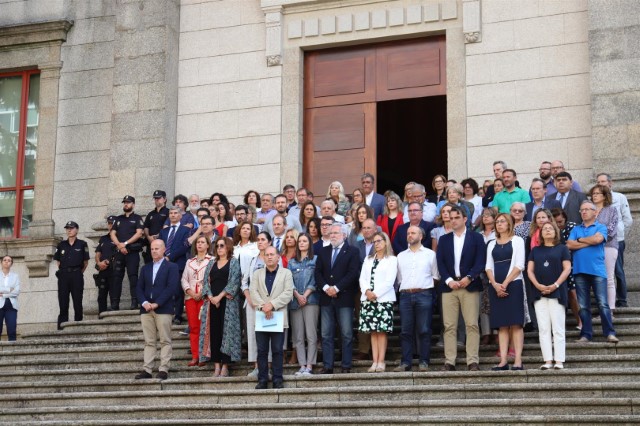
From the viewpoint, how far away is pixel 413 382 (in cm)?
1229

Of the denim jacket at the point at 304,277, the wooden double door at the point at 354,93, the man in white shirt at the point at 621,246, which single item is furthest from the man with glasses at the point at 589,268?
the wooden double door at the point at 354,93

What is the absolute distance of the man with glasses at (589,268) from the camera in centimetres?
1253

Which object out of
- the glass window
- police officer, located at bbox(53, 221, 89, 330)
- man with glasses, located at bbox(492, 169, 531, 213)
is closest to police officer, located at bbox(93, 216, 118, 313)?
police officer, located at bbox(53, 221, 89, 330)

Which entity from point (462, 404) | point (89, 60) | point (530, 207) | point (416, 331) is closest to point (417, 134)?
point (89, 60)

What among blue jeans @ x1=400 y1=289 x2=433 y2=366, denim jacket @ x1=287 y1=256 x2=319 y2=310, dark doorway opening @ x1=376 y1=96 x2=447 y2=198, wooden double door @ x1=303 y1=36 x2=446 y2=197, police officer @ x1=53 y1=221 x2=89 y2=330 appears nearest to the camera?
blue jeans @ x1=400 y1=289 x2=433 y2=366

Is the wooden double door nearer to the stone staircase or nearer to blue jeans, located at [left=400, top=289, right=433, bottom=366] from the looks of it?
the stone staircase

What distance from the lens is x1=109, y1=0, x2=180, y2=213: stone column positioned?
19.0 meters

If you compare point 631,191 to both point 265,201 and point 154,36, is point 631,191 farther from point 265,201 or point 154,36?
point 154,36

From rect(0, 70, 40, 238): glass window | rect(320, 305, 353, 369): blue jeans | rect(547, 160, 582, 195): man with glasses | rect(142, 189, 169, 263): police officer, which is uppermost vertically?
rect(0, 70, 40, 238): glass window

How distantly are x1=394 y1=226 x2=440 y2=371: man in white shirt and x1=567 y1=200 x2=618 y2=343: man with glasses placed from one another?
1.67 metres

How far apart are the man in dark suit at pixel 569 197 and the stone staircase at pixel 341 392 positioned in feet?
4.66

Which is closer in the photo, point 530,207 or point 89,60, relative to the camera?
point 530,207

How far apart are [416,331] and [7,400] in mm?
5399

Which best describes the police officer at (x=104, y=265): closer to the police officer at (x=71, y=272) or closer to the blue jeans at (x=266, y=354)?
the police officer at (x=71, y=272)
